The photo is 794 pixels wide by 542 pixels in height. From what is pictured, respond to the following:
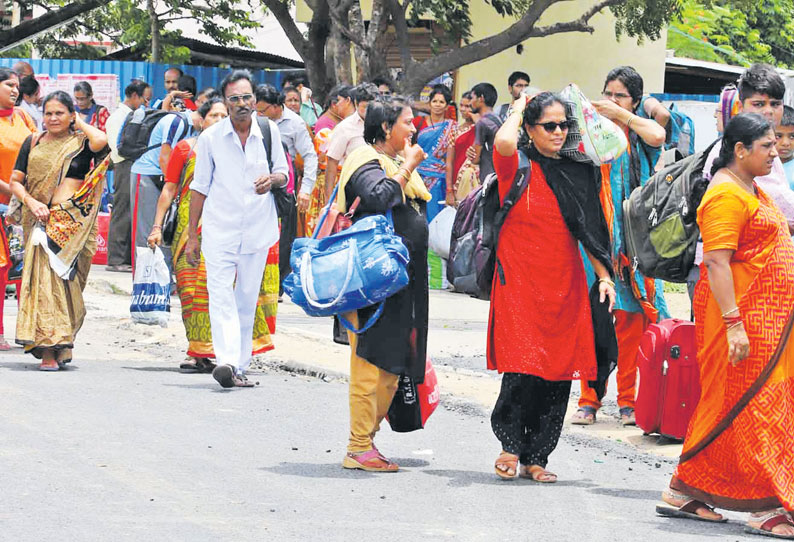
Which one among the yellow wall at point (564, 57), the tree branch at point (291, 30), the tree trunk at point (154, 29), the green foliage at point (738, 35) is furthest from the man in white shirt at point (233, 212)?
the green foliage at point (738, 35)

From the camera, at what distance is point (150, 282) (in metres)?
11.7

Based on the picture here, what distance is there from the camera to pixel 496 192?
719 centimetres

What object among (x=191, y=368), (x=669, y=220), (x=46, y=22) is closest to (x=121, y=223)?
(x=191, y=368)

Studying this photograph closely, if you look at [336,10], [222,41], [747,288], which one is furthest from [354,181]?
[222,41]

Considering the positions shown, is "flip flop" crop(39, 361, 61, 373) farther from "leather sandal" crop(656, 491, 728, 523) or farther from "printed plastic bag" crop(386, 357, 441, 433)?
"leather sandal" crop(656, 491, 728, 523)

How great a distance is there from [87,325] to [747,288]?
8.00 m

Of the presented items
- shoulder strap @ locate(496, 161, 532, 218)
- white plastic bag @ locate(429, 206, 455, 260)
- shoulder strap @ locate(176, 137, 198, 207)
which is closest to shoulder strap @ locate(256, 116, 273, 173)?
shoulder strap @ locate(176, 137, 198, 207)

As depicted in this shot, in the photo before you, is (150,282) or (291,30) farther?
(291,30)

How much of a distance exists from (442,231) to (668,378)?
23.3 feet

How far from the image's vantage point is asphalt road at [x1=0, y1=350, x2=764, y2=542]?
611cm

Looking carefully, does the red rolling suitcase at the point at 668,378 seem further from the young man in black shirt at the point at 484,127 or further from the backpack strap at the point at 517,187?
the young man in black shirt at the point at 484,127

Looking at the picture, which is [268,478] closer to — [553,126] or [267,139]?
[553,126]

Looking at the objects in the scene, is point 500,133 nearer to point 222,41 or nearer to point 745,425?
point 745,425

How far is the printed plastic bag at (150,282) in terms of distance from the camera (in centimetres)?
1169
